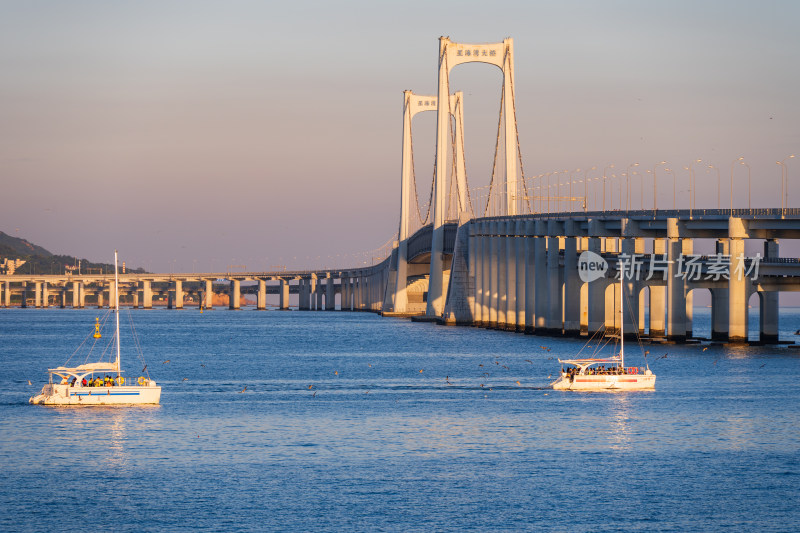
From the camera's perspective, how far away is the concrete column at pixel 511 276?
118 metres

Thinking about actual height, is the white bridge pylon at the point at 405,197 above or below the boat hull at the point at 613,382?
above

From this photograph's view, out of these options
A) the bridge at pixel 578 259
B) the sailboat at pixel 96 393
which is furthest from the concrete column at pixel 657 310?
the sailboat at pixel 96 393

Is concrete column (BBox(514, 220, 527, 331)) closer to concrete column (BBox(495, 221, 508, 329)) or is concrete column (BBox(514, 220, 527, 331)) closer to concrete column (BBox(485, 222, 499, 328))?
concrete column (BBox(495, 221, 508, 329))

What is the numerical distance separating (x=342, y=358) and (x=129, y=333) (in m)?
56.4

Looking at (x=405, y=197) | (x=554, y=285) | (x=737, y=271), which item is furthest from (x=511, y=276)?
(x=405, y=197)

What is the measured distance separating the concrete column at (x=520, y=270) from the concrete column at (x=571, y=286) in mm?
9696

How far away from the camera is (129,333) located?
13788 centimetres

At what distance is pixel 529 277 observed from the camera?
11269cm

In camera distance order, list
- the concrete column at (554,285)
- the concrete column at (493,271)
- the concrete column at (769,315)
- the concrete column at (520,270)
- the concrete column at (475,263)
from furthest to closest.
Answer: the concrete column at (475,263) → the concrete column at (493,271) → the concrete column at (520,270) → the concrete column at (554,285) → the concrete column at (769,315)

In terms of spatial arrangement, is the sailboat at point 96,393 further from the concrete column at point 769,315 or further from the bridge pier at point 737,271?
the concrete column at point 769,315

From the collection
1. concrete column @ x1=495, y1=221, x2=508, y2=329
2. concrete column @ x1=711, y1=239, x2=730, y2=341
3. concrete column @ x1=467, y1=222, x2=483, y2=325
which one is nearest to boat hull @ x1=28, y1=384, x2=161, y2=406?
concrete column @ x1=711, y1=239, x2=730, y2=341

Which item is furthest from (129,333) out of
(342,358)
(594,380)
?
(594,380)

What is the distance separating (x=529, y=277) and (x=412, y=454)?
234 feet

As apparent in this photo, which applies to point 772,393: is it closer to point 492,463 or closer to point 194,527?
point 492,463
